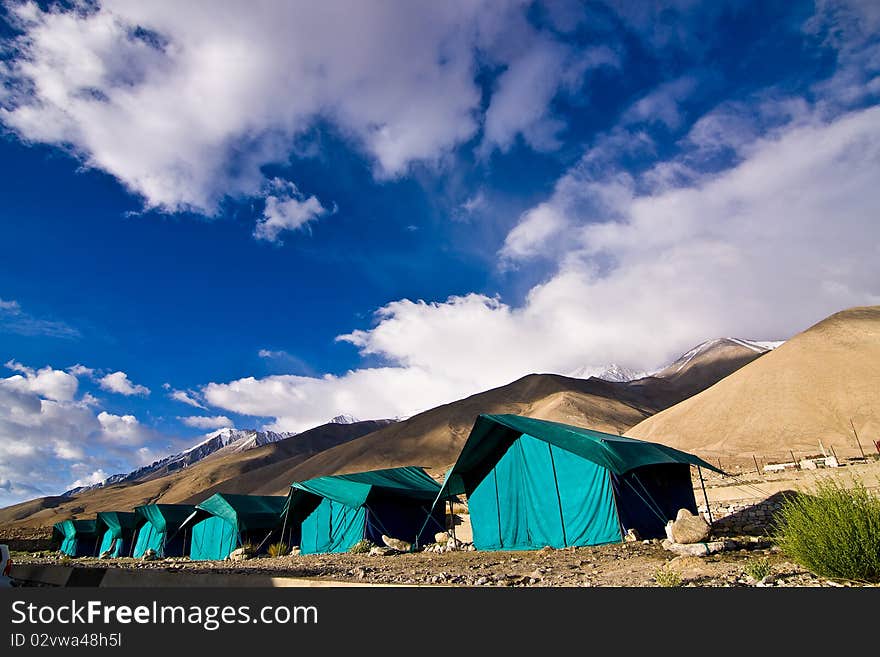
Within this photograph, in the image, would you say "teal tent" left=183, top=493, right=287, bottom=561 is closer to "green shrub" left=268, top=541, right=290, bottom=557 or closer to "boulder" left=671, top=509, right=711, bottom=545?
"green shrub" left=268, top=541, right=290, bottom=557

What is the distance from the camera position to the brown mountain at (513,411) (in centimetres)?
8800

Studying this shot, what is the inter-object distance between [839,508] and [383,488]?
1659 centimetres

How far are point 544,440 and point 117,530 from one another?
40.2 metres

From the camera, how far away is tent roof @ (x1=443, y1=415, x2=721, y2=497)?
42.5ft

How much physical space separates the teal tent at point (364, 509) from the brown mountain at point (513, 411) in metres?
51.7

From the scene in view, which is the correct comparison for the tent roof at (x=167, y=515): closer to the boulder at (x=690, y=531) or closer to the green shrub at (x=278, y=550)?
the green shrub at (x=278, y=550)

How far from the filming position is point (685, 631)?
12.3 feet

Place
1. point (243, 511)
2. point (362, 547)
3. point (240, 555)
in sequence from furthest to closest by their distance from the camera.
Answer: point (243, 511), point (240, 555), point (362, 547)

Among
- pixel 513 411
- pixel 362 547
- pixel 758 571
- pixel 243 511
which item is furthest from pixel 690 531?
pixel 513 411

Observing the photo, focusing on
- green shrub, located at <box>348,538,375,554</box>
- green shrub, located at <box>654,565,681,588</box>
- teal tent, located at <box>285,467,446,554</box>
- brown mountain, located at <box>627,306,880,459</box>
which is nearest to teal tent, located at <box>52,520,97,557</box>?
teal tent, located at <box>285,467,446,554</box>

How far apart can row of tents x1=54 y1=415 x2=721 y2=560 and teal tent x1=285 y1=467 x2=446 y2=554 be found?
46 mm

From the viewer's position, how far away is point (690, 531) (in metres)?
9.86

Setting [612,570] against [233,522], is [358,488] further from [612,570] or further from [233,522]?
[612,570]

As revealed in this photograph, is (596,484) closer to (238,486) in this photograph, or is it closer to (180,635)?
(180,635)
